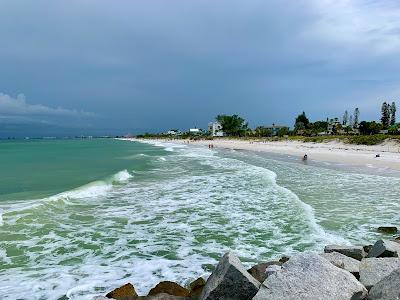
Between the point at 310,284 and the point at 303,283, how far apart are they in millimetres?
97

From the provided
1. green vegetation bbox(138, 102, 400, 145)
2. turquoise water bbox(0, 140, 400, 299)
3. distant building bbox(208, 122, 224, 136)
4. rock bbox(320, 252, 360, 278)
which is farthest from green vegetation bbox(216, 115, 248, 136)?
rock bbox(320, 252, 360, 278)

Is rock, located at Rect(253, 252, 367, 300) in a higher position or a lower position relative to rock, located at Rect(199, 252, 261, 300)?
higher

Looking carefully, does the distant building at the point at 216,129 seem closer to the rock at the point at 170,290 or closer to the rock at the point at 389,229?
the rock at the point at 389,229

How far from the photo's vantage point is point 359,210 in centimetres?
1588

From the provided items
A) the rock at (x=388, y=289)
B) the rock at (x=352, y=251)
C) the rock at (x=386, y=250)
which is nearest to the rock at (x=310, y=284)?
the rock at (x=388, y=289)

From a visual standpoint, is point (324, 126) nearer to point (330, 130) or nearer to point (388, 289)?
point (330, 130)

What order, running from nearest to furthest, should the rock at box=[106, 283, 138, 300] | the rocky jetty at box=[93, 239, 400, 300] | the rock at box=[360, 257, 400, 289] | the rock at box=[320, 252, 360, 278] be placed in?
the rocky jetty at box=[93, 239, 400, 300] → the rock at box=[360, 257, 400, 289] → the rock at box=[320, 252, 360, 278] → the rock at box=[106, 283, 138, 300]

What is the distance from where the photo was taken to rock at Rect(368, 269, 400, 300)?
454 cm

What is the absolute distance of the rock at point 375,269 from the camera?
19.1 ft

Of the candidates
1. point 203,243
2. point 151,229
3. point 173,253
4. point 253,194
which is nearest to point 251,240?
point 203,243

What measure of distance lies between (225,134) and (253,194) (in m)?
151

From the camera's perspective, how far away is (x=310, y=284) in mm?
5090

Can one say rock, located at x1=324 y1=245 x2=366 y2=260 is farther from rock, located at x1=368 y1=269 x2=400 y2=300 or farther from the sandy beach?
the sandy beach

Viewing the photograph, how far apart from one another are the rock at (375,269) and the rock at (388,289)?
30.9 inches
